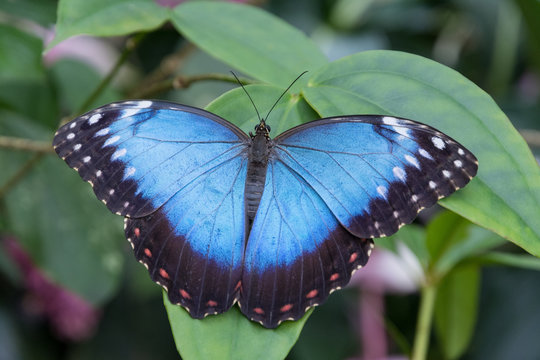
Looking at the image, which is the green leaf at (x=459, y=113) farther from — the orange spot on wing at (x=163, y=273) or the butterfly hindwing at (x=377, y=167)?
the orange spot on wing at (x=163, y=273)

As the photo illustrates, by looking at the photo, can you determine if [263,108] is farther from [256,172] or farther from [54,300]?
[54,300]

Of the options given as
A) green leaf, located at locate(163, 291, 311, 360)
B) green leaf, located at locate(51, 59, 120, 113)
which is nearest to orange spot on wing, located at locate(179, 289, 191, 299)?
green leaf, located at locate(163, 291, 311, 360)

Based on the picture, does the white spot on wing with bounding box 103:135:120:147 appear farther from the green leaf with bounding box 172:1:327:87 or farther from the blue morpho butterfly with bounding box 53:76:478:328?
the green leaf with bounding box 172:1:327:87

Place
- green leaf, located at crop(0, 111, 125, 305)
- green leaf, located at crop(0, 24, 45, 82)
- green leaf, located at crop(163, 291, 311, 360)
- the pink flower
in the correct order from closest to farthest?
green leaf, located at crop(163, 291, 311, 360)
green leaf, located at crop(0, 24, 45, 82)
green leaf, located at crop(0, 111, 125, 305)
the pink flower

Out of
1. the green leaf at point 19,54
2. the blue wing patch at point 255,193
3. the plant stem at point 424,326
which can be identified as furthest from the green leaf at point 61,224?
the plant stem at point 424,326

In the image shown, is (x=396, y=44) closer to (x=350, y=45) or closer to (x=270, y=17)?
(x=350, y=45)

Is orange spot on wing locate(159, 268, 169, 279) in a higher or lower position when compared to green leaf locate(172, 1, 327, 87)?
lower
